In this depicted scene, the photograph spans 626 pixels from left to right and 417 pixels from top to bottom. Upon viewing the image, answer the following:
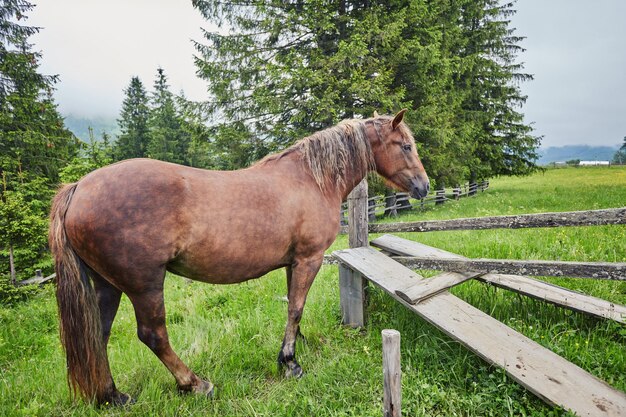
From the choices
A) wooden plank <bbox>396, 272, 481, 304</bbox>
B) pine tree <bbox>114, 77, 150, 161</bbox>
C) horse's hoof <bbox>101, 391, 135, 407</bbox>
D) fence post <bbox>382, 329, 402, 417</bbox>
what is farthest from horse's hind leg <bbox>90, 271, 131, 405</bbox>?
pine tree <bbox>114, 77, 150, 161</bbox>

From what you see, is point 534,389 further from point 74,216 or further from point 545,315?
point 74,216

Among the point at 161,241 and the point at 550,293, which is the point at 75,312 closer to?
the point at 161,241

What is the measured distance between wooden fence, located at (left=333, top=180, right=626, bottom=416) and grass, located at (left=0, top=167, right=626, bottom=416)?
0.16 meters

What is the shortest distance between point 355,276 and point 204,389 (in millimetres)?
1975

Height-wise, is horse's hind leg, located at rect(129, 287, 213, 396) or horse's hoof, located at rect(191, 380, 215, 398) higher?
horse's hind leg, located at rect(129, 287, 213, 396)

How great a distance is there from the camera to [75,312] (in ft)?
8.02

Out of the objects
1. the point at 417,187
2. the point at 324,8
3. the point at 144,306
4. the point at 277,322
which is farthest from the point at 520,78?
the point at 144,306

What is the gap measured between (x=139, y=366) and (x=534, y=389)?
3454mm

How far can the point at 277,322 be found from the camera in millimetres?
4023

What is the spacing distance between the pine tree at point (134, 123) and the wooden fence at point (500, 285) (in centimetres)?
2726

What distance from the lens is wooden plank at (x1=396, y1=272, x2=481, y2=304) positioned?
2799mm

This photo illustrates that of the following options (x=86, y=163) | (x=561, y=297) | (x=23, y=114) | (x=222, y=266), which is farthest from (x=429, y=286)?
(x=23, y=114)

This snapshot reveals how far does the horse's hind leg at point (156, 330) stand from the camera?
2.45 meters

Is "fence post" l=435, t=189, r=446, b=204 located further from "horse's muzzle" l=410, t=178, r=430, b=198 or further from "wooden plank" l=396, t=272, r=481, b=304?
"wooden plank" l=396, t=272, r=481, b=304
